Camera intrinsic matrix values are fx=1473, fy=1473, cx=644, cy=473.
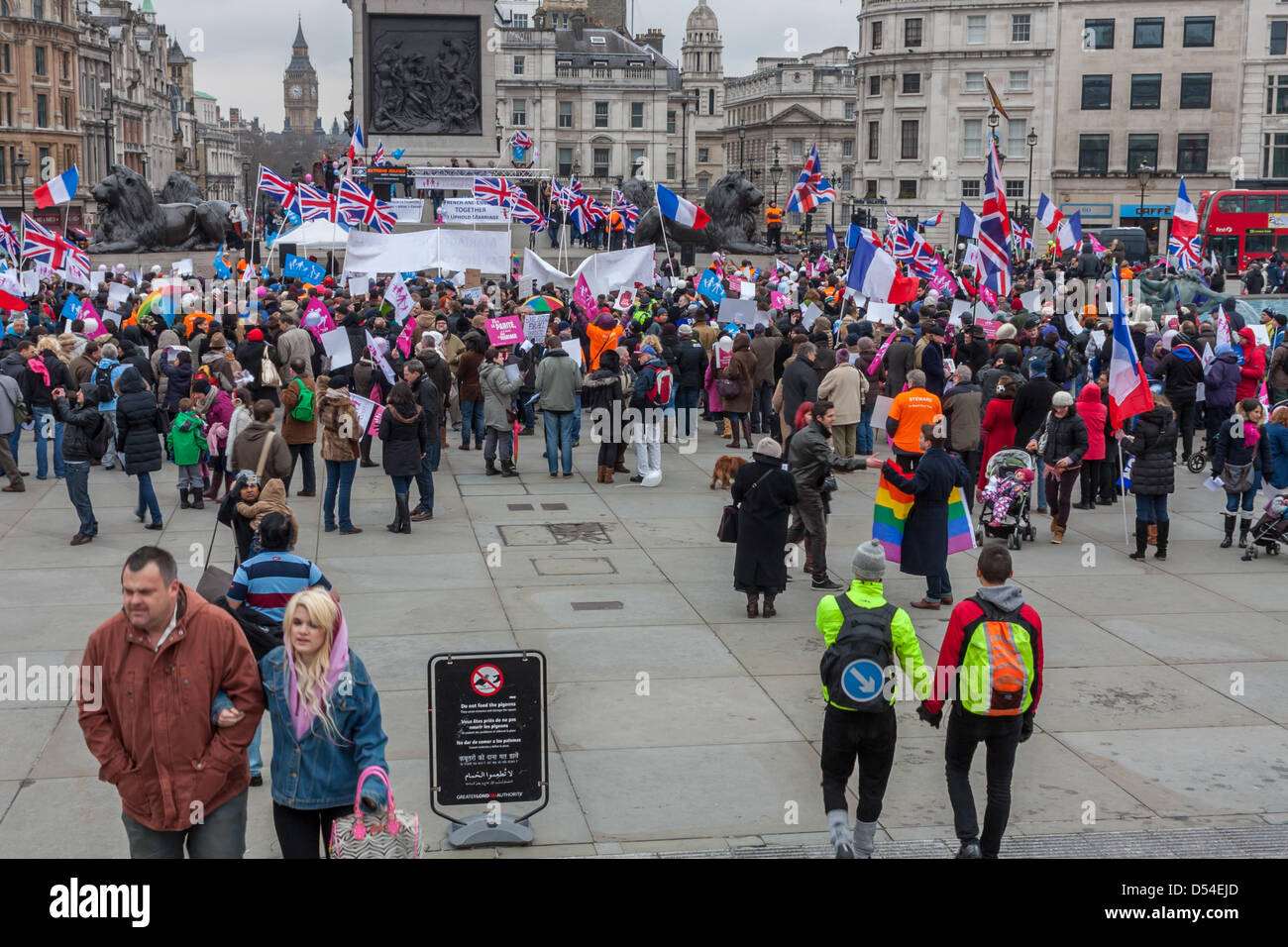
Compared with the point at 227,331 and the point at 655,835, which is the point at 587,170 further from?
the point at 655,835

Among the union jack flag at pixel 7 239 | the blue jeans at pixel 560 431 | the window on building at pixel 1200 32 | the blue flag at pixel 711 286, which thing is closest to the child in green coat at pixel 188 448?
the blue jeans at pixel 560 431

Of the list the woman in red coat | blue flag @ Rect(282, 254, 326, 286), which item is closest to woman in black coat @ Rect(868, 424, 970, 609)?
the woman in red coat

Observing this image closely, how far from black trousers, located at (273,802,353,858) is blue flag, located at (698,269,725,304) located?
19253mm

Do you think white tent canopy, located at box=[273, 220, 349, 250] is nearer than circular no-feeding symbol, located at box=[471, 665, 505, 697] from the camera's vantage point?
No

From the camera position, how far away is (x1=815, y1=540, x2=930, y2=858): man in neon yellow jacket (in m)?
7.02

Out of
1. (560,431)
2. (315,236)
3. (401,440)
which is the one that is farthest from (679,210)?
(401,440)

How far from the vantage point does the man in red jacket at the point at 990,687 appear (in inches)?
276

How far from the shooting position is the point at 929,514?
12.0 metres

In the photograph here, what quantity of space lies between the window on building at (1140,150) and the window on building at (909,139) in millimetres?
11417

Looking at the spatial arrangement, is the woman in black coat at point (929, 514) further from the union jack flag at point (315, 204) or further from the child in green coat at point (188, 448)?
the union jack flag at point (315, 204)

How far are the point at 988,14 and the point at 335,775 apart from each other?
81.7 meters

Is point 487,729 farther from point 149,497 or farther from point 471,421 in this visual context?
point 471,421

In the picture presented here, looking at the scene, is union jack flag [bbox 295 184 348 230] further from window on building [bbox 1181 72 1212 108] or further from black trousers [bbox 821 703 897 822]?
window on building [bbox 1181 72 1212 108]

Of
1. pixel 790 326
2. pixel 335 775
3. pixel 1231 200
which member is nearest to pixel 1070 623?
pixel 335 775
